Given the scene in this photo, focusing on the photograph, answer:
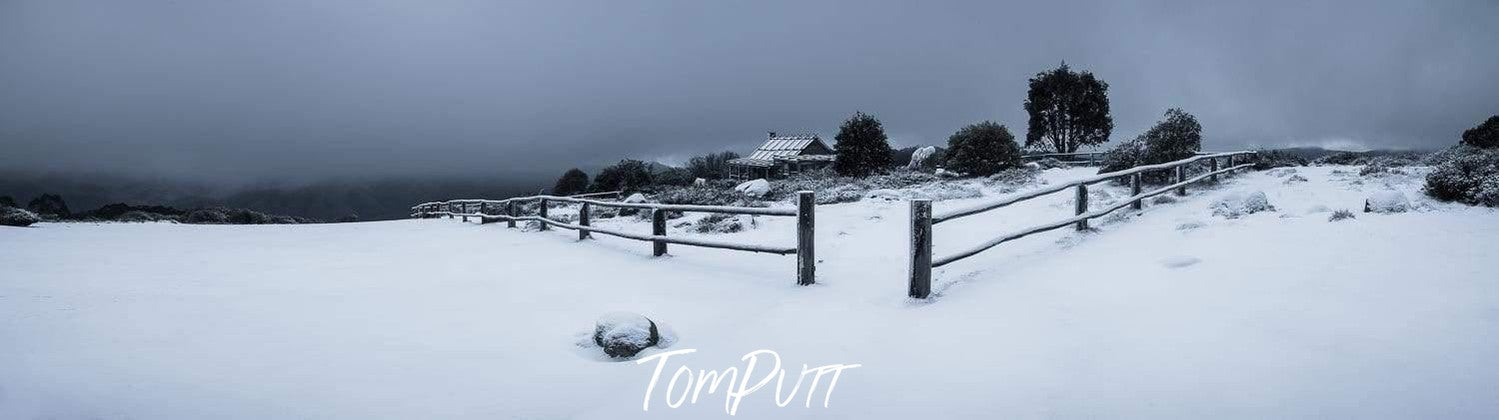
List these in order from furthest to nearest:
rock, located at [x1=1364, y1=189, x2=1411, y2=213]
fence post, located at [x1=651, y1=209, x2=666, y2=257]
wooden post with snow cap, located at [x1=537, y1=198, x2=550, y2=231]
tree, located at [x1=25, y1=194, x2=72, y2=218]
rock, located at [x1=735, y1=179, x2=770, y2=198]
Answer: tree, located at [x1=25, y1=194, x2=72, y2=218] < rock, located at [x1=735, y1=179, x2=770, y2=198] < wooden post with snow cap, located at [x1=537, y1=198, x2=550, y2=231] < fence post, located at [x1=651, y1=209, x2=666, y2=257] < rock, located at [x1=1364, y1=189, x2=1411, y2=213]

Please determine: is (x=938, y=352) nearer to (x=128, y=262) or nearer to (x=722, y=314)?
(x=722, y=314)

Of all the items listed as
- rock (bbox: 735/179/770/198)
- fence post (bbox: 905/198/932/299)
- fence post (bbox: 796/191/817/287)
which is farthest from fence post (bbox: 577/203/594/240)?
rock (bbox: 735/179/770/198)

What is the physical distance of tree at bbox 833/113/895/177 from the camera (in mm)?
33094

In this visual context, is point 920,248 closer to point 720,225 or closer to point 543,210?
point 720,225

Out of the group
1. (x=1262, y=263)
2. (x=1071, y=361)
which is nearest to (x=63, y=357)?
(x=1071, y=361)

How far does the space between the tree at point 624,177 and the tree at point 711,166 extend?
511 inches

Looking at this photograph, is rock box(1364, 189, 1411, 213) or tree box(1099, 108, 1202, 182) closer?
rock box(1364, 189, 1411, 213)

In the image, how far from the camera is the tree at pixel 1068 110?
42.3 m

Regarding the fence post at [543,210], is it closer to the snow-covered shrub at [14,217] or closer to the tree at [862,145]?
the snow-covered shrub at [14,217]

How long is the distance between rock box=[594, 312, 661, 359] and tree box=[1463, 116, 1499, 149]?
37.4 m

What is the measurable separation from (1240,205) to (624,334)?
928cm

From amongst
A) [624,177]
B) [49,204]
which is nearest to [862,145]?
[624,177]

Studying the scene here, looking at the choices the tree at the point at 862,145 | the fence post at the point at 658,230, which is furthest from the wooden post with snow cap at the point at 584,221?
the tree at the point at 862,145

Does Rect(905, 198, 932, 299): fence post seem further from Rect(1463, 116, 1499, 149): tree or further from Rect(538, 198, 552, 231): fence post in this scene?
Rect(1463, 116, 1499, 149): tree
